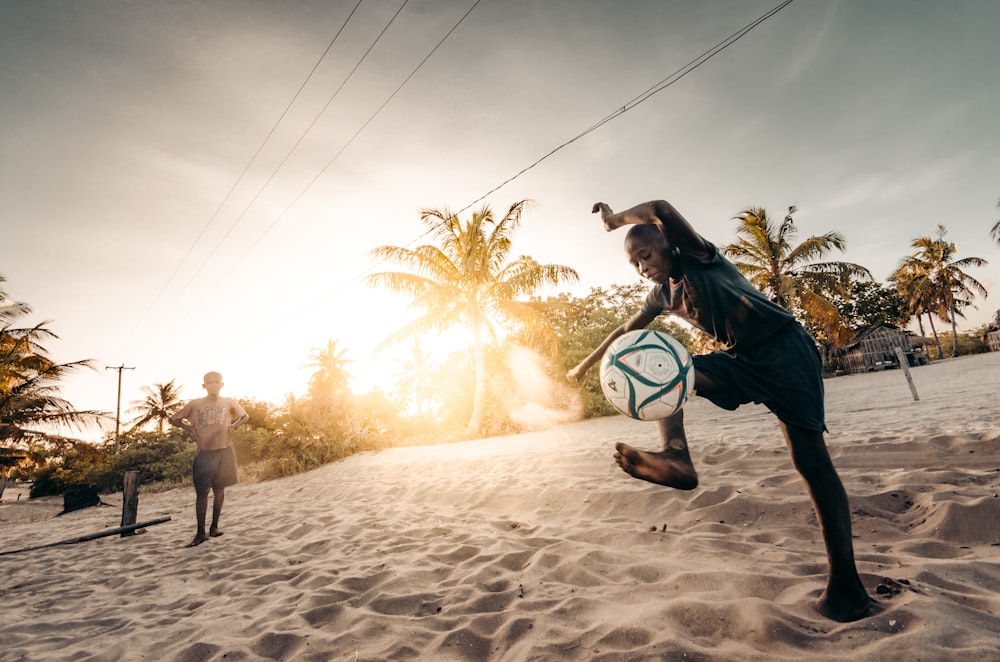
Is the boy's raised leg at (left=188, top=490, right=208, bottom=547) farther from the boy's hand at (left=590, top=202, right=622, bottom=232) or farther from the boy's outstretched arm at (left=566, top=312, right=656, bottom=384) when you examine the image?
the boy's hand at (left=590, top=202, right=622, bottom=232)

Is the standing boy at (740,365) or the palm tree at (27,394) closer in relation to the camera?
the standing boy at (740,365)

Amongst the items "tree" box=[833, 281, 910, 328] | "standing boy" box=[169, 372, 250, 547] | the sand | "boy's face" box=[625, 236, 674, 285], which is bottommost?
the sand

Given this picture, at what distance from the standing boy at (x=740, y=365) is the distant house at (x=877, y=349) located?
28.7 metres

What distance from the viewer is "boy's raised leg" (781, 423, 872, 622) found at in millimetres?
1800

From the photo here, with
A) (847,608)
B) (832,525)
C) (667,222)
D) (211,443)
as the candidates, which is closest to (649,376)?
(667,222)

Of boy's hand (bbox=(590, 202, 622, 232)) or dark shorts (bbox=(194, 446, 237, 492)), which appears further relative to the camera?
dark shorts (bbox=(194, 446, 237, 492))

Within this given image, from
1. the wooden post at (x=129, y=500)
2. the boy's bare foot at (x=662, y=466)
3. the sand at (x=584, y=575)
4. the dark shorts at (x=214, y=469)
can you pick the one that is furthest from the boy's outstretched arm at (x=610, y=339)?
the wooden post at (x=129, y=500)

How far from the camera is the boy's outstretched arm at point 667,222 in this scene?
209 cm

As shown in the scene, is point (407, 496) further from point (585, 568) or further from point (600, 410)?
point (600, 410)

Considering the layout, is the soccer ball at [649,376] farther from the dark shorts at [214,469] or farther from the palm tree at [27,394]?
the palm tree at [27,394]

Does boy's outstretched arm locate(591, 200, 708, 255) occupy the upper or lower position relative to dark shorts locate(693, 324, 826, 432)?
upper

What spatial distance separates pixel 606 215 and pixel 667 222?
349 millimetres

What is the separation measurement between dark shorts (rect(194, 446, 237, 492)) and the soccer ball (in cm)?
513

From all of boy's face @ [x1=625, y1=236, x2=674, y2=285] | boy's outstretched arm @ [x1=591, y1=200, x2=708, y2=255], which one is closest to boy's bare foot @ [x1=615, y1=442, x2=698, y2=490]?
boy's face @ [x1=625, y1=236, x2=674, y2=285]
